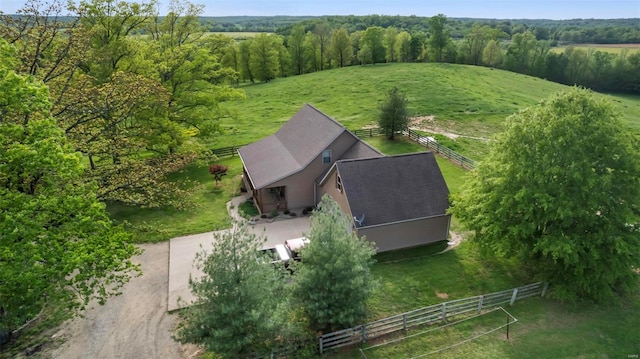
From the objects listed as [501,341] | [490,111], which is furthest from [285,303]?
[490,111]

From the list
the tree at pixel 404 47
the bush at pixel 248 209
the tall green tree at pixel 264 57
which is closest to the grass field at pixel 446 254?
the bush at pixel 248 209

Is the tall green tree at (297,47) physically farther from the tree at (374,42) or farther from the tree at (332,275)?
the tree at (332,275)

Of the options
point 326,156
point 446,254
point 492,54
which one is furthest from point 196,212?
point 492,54

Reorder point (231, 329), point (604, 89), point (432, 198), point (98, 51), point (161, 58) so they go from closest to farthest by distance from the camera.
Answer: point (231, 329), point (432, 198), point (98, 51), point (161, 58), point (604, 89)

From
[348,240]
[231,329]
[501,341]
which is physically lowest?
[501,341]

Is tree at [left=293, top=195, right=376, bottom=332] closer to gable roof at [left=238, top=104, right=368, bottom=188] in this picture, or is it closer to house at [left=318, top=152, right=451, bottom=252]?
house at [left=318, top=152, right=451, bottom=252]

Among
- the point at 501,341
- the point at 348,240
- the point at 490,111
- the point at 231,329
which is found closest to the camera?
the point at 231,329

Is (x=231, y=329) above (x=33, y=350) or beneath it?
above

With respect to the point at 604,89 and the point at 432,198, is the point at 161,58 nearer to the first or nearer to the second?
the point at 432,198
